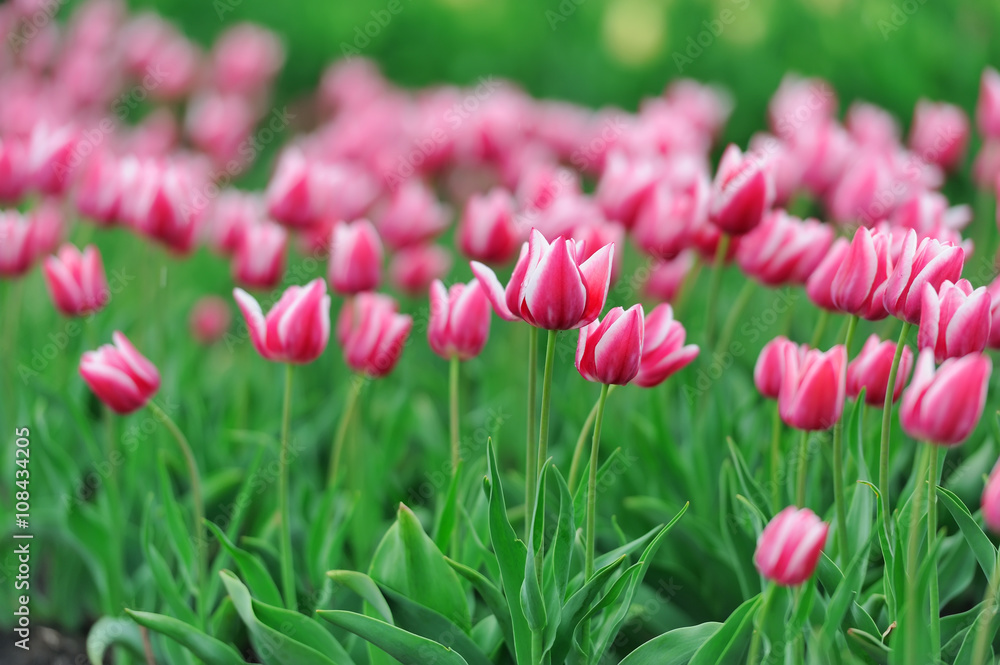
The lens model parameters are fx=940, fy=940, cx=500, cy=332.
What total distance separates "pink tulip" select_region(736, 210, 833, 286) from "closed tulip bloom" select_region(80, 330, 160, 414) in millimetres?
1128

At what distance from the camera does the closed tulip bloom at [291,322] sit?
1522mm

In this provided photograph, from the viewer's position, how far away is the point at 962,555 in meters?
1.57

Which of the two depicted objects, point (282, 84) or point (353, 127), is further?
point (282, 84)

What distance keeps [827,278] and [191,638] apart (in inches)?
45.6

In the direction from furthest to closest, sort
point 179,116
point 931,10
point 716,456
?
point 179,116 < point 931,10 < point 716,456

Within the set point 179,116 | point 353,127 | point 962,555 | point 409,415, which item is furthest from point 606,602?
point 179,116

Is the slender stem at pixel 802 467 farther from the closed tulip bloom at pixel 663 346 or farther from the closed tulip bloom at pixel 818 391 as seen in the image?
the closed tulip bloom at pixel 663 346

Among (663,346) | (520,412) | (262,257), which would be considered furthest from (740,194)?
(262,257)

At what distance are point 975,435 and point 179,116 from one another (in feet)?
17.1

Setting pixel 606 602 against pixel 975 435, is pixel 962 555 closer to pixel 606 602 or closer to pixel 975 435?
pixel 975 435

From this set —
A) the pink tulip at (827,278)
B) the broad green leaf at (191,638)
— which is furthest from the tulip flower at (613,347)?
the broad green leaf at (191,638)

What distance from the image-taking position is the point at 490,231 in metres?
2.11

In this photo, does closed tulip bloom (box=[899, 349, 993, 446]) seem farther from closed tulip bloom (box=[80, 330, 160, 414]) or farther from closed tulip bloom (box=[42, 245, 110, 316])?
closed tulip bloom (box=[42, 245, 110, 316])

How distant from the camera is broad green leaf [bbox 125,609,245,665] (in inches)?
54.5
